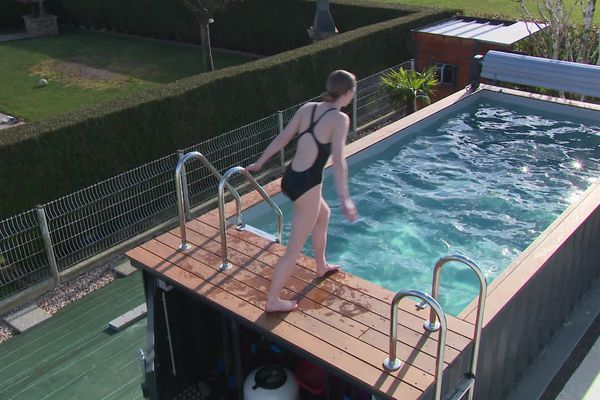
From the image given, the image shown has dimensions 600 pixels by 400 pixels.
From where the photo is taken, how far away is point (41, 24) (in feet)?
89.2

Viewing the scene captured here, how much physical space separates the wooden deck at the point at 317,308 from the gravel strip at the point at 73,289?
2.97m

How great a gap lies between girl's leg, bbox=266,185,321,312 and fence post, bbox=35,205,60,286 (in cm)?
452

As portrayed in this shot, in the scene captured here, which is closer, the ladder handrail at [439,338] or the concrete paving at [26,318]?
the ladder handrail at [439,338]

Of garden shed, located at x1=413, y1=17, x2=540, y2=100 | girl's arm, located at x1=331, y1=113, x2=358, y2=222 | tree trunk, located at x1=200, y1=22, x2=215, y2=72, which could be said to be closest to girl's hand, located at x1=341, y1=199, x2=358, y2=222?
girl's arm, located at x1=331, y1=113, x2=358, y2=222

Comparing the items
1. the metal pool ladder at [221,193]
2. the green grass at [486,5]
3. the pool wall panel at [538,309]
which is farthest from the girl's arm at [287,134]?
the green grass at [486,5]

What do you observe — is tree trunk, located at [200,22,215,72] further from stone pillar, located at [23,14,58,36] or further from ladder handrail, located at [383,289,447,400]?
ladder handrail, located at [383,289,447,400]

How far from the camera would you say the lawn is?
697 inches

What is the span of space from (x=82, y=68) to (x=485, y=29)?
1365cm

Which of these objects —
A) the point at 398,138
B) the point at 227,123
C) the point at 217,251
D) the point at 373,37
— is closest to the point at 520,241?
the point at 398,138

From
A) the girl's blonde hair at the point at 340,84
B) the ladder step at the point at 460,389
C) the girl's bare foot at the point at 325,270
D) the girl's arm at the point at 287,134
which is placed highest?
the girl's blonde hair at the point at 340,84

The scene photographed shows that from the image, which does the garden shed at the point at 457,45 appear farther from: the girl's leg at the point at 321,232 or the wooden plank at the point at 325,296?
the girl's leg at the point at 321,232

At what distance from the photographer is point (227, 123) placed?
12133 mm

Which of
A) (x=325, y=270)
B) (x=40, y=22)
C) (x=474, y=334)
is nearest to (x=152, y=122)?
(x=325, y=270)

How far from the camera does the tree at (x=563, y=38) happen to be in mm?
14188
